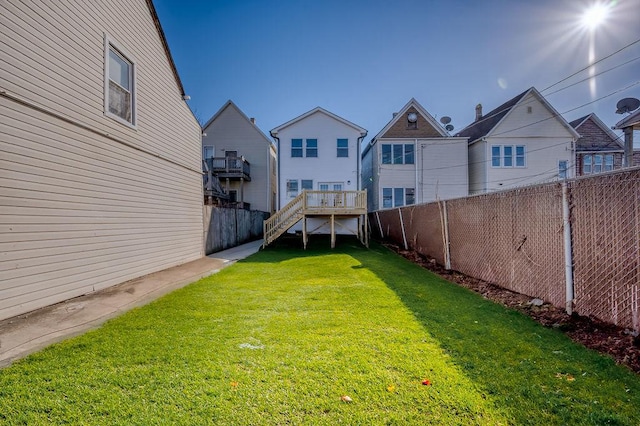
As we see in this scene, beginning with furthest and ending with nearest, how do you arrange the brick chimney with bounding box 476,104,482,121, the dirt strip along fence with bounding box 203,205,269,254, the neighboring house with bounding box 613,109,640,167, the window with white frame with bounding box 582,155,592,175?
the brick chimney with bounding box 476,104,482,121 < the window with white frame with bounding box 582,155,592,175 < the dirt strip along fence with bounding box 203,205,269,254 < the neighboring house with bounding box 613,109,640,167

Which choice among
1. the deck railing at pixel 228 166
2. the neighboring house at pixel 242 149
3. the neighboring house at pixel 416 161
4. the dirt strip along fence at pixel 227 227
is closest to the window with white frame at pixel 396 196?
the neighboring house at pixel 416 161

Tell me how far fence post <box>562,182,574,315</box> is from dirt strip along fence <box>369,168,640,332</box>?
1 centimetres

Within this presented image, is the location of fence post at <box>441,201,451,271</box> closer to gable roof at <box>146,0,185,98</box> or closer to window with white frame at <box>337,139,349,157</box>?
gable roof at <box>146,0,185,98</box>

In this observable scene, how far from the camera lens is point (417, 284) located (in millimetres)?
6051

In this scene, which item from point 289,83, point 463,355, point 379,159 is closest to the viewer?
point 463,355

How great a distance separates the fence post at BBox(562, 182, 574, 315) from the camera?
12.7 feet

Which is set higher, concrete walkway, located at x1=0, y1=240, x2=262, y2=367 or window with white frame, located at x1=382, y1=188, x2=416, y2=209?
window with white frame, located at x1=382, y1=188, x2=416, y2=209

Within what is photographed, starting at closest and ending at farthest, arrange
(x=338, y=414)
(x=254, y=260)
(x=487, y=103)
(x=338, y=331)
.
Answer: (x=338, y=414), (x=338, y=331), (x=254, y=260), (x=487, y=103)

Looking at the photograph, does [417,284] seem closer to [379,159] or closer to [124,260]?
[124,260]

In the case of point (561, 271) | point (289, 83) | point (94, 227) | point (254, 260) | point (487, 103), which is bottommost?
point (254, 260)

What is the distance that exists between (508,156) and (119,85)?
1986cm

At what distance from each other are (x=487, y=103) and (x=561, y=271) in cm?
2166

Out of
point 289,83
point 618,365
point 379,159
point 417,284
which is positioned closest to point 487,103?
point 379,159

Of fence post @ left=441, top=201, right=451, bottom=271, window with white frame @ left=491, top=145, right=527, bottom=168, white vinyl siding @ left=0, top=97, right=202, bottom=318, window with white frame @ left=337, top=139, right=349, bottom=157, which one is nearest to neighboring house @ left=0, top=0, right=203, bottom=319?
white vinyl siding @ left=0, top=97, right=202, bottom=318
